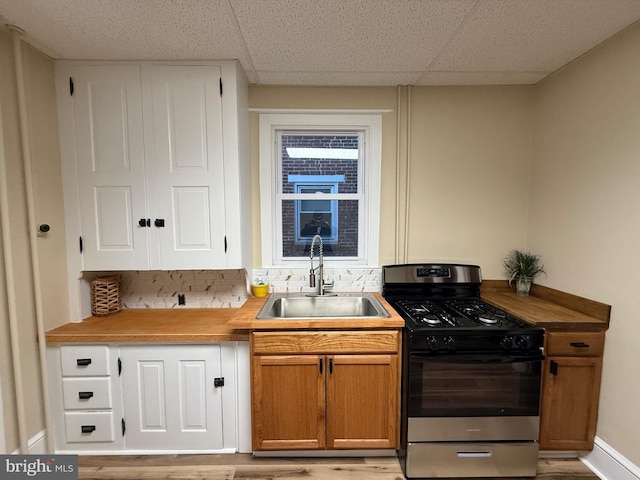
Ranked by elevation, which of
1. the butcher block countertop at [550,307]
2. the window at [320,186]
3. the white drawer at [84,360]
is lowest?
the white drawer at [84,360]

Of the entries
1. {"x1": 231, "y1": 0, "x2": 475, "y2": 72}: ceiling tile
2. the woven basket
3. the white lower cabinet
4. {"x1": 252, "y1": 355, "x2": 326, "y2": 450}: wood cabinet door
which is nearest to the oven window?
{"x1": 252, "y1": 355, "x2": 326, "y2": 450}: wood cabinet door

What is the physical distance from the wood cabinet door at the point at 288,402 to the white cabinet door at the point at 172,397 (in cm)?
27

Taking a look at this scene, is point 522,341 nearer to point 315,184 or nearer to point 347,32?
point 315,184

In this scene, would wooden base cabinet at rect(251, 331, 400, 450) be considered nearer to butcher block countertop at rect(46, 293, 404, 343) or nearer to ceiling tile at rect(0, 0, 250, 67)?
butcher block countertop at rect(46, 293, 404, 343)

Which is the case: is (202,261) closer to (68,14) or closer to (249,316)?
(249,316)

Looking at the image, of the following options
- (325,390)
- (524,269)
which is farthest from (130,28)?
(524,269)

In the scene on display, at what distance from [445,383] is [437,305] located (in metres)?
0.56

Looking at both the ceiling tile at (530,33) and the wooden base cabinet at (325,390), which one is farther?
the wooden base cabinet at (325,390)

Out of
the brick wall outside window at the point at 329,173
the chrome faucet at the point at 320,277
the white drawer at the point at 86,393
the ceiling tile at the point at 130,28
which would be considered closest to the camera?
the ceiling tile at the point at 130,28

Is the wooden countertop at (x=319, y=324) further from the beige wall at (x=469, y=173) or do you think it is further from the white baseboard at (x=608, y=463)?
the white baseboard at (x=608, y=463)

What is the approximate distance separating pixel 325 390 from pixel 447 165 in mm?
1819

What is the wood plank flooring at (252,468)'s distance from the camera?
1.62 metres

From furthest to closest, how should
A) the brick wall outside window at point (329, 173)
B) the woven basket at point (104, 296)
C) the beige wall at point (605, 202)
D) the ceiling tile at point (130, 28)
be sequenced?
the brick wall outside window at point (329, 173), the woven basket at point (104, 296), the beige wall at point (605, 202), the ceiling tile at point (130, 28)

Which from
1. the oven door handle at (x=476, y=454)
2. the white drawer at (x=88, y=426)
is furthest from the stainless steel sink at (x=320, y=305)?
the white drawer at (x=88, y=426)
